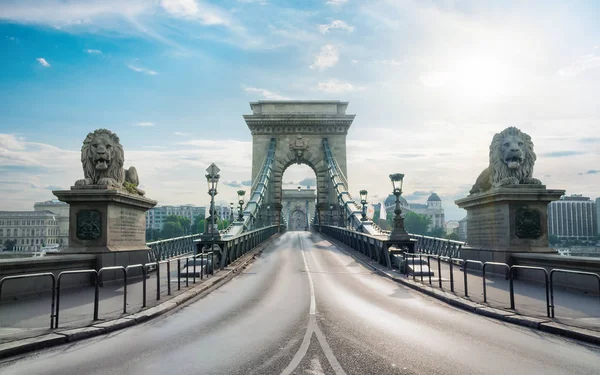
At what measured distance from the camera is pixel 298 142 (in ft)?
205

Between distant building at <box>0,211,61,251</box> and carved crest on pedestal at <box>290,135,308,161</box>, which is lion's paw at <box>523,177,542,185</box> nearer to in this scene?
carved crest on pedestal at <box>290,135,308,161</box>

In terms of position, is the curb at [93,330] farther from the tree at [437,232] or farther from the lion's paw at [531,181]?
the tree at [437,232]

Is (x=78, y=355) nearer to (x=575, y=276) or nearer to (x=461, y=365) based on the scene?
(x=461, y=365)

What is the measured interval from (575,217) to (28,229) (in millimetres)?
81149

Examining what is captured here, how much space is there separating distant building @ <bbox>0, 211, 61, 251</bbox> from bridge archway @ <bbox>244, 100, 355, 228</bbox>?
86.8ft

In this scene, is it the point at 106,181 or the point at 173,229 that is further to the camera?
the point at 173,229

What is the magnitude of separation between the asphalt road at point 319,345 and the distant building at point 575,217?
73145mm

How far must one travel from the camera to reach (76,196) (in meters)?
13.0

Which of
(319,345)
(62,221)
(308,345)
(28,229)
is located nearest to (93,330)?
(308,345)

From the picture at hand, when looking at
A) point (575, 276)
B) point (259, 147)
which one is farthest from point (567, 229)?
point (575, 276)

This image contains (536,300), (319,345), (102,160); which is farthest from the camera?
(102,160)

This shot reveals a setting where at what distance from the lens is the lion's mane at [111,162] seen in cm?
1370

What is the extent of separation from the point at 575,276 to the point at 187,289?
9.99 metres

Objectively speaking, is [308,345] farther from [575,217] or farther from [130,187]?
[575,217]
